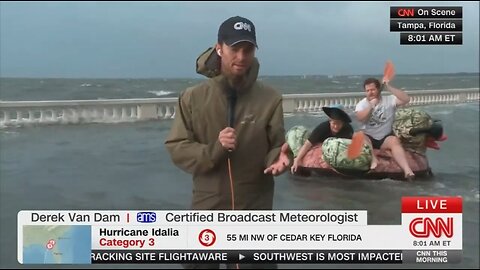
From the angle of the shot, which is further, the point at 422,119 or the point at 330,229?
the point at 422,119

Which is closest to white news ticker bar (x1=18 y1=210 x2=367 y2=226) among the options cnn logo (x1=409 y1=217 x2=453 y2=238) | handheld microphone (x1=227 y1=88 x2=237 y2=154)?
cnn logo (x1=409 y1=217 x2=453 y2=238)

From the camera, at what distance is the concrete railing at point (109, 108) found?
174 centimetres

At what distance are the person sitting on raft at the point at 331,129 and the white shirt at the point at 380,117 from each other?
2.0 inches

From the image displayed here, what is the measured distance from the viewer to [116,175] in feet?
6.39

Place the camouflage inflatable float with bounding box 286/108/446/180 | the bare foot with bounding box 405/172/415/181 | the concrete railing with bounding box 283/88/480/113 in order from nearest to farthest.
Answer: the concrete railing with bounding box 283/88/480/113
the camouflage inflatable float with bounding box 286/108/446/180
the bare foot with bounding box 405/172/415/181

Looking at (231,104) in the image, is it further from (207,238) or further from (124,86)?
(124,86)

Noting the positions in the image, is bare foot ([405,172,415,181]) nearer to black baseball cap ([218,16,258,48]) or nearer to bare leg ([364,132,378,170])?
bare leg ([364,132,378,170])

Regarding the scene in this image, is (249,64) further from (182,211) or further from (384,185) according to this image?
(384,185)

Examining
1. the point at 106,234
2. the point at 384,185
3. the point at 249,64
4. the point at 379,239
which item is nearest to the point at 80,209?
the point at 106,234

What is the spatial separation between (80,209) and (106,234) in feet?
0.44

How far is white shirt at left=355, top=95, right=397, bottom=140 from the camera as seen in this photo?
175cm

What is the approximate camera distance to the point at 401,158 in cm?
196

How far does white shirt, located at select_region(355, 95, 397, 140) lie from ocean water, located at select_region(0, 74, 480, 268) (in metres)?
0.08

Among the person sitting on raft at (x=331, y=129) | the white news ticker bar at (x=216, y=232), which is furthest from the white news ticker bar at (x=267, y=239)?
the person sitting on raft at (x=331, y=129)
